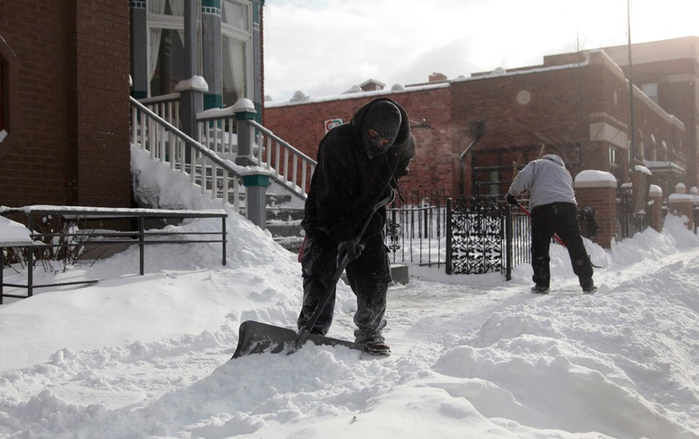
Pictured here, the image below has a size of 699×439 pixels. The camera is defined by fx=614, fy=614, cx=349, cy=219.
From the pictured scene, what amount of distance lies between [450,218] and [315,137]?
1726 centimetres

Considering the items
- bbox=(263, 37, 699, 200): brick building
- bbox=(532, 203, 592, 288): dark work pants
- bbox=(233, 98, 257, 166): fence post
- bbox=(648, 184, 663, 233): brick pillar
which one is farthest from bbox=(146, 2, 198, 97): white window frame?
bbox=(648, 184, 663, 233): brick pillar

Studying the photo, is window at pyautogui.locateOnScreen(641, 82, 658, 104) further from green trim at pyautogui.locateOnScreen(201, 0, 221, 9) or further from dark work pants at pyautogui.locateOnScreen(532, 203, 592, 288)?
dark work pants at pyautogui.locateOnScreen(532, 203, 592, 288)

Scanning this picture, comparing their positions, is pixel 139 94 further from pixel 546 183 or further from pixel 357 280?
pixel 357 280

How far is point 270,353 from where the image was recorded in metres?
3.78

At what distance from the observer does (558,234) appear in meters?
7.66

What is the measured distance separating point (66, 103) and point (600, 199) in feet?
35.8

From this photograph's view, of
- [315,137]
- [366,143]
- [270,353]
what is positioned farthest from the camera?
[315,137]

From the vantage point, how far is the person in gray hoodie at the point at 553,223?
7457 mm

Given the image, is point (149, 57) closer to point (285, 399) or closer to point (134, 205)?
point (134, 205)

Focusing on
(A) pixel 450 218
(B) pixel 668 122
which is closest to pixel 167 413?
(A) pixel 450 218

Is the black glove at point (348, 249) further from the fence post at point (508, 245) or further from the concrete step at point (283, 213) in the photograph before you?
the fence post at point (508, 245)

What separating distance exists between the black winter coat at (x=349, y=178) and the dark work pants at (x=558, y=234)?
3.96 meters

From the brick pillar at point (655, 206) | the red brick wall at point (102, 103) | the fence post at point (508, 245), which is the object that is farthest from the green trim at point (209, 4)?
the brick pillar at point (655, 206)

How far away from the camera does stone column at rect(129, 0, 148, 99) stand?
11477 mm
